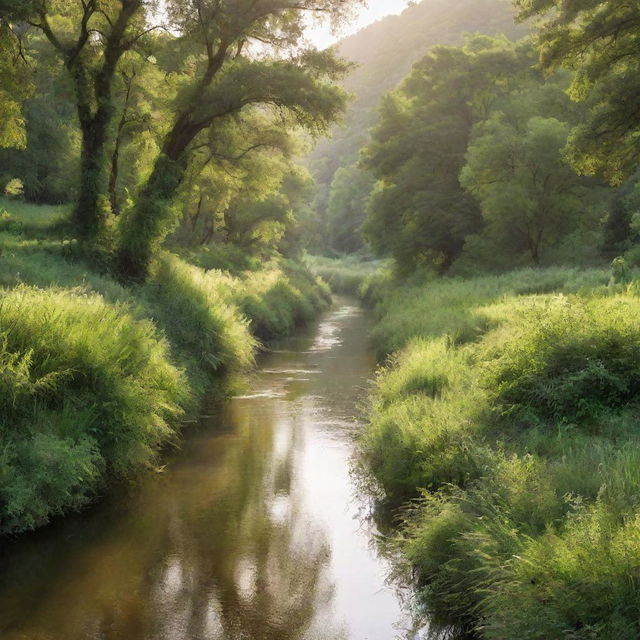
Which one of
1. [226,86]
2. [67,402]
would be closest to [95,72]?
[226,86]

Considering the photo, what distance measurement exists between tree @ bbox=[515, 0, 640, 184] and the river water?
9320mm

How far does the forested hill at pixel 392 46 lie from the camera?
128625 mm

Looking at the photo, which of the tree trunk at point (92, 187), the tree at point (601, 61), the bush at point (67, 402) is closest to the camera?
the bush at point (67, 402)

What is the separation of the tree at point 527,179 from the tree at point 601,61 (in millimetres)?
11746

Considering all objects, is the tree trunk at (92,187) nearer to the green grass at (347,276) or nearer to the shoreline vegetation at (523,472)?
the shoreline vegetation at (523,472)

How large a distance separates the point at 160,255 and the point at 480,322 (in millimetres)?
8927

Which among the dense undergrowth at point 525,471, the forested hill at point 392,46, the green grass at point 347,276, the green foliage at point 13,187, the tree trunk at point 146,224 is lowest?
the green grass at point 347,276

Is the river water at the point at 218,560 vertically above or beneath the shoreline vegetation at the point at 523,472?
beneath

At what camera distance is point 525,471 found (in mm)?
5641

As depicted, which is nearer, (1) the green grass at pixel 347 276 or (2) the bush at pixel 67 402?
(2) the bush at pixel 67 402

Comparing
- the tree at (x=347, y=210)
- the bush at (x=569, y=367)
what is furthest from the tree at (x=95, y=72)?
the tree at (x=347, y=210)

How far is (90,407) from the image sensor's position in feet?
24.8

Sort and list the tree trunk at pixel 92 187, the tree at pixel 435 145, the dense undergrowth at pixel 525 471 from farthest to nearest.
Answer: the tree at pixel 435 145 < the tree trunk at pixel 92 187 < the dense undergrowth at pixel 525 471

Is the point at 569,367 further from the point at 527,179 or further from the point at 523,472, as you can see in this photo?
the point at 527,179
